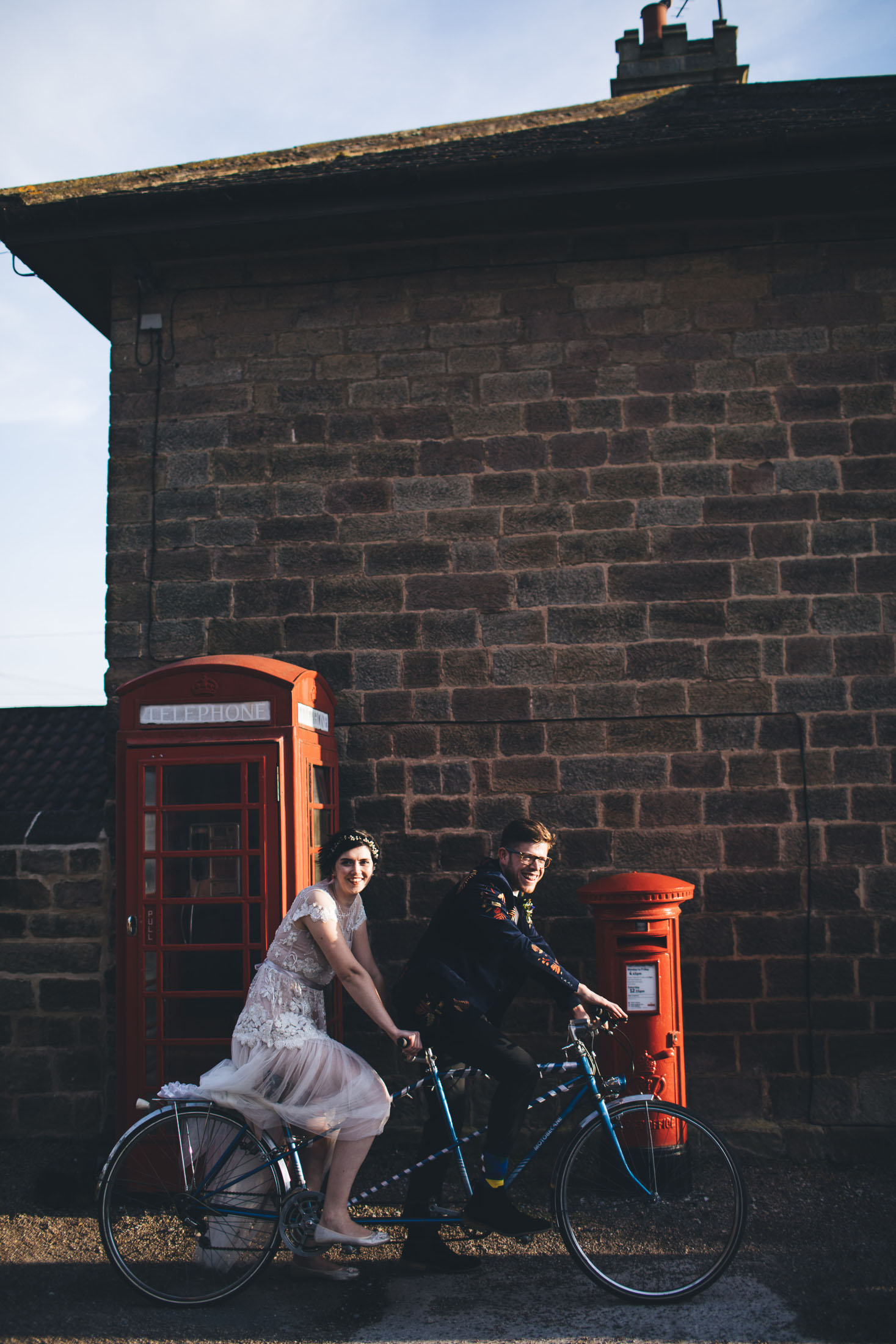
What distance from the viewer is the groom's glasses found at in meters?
4.22

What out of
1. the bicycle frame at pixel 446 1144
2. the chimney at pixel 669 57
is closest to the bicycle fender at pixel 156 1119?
the bicycle frame at pixel 446 1144

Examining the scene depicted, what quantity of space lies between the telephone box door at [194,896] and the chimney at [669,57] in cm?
592

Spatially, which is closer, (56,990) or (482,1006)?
(482,1006)

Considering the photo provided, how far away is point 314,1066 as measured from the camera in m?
3.87

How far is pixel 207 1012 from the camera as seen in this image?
5004mm

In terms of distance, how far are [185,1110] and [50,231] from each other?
5176 millimetres

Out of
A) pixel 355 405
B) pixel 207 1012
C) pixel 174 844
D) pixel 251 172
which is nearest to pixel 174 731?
pixel 174 844

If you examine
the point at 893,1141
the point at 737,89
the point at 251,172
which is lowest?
the point at 893,1141

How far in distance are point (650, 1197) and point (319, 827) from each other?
7.99 ft

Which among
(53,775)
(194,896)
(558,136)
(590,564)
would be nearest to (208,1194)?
(194,896)

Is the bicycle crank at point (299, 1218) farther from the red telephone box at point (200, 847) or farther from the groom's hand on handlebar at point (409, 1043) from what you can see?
the red telephone box at point (200, 847)

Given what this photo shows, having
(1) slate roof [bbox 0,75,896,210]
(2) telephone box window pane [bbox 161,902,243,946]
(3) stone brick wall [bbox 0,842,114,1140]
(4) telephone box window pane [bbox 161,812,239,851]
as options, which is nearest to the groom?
(2) telephone box window pane [bbox 161,902,243,946]

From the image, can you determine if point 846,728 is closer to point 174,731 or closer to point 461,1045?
point 461,1045

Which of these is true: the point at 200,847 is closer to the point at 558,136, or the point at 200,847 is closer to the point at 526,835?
the point at 526,835
